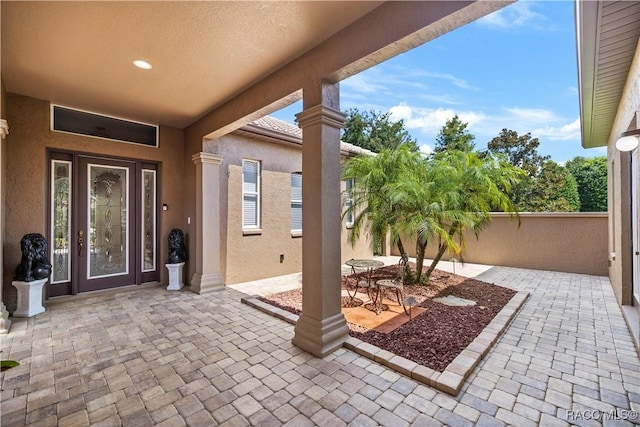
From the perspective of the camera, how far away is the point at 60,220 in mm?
4770

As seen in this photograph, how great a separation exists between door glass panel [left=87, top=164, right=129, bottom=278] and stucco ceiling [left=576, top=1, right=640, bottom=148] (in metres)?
6.90

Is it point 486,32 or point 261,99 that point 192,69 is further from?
point 486,32

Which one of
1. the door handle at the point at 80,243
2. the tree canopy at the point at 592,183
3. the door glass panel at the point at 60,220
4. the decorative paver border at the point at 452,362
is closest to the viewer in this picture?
the decorative paver border at the point at 452,362

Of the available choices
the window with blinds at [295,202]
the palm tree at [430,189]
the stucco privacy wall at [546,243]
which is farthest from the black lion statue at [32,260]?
the stucco privacy wall at [546,243]

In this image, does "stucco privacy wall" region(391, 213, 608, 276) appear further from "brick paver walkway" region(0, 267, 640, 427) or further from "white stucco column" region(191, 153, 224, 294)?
"white stucco column" region(191, 153, 224, 294)

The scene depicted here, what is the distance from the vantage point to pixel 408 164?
5.46 metres

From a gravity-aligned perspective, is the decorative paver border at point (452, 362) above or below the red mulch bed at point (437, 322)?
above

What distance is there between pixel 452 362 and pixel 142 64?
4759mm

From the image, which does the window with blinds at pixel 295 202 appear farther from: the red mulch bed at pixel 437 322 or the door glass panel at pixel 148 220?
the door glass panel at pixel 148 220

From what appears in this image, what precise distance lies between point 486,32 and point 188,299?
62.8ft

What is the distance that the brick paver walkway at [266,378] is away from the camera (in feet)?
6.73

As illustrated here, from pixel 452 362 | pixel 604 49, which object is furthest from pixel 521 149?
pixel 452 362

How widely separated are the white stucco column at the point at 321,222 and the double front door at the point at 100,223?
4.08m

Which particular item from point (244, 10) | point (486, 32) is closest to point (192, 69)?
point (244, 10)
